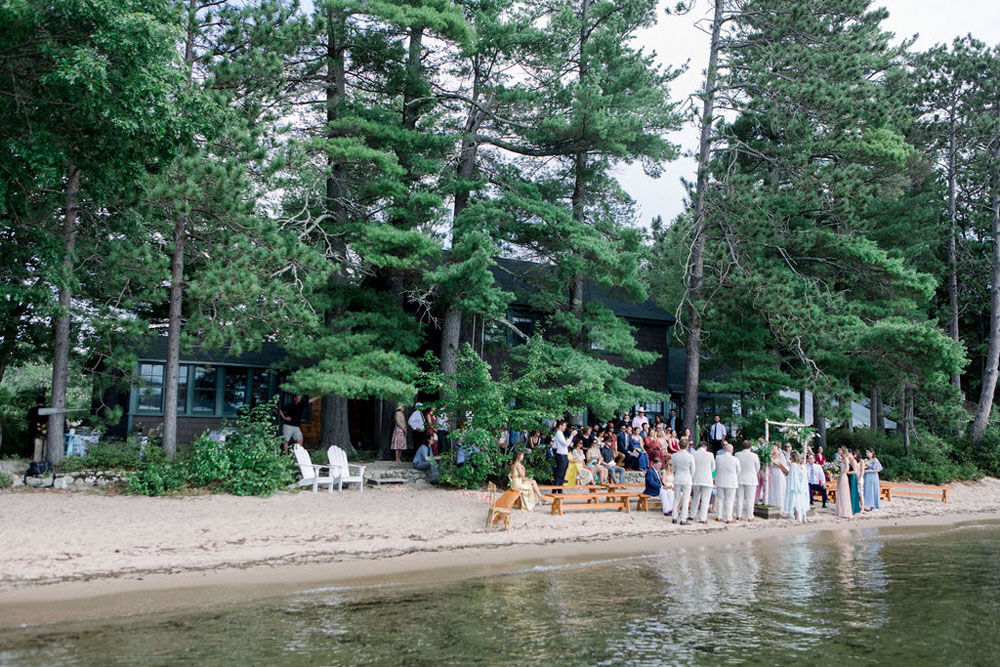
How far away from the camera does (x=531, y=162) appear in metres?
22.6

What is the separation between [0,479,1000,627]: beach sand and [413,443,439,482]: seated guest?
23.3 inches

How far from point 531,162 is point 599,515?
11.2 meters

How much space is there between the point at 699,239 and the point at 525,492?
12.9m

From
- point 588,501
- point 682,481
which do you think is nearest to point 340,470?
point 588,501

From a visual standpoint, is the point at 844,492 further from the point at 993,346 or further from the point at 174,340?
the point at 993,346

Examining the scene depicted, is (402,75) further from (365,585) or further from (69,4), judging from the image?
(365,585)

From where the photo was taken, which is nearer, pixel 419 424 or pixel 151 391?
pixel 419 424

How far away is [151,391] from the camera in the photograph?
22609 millimetres

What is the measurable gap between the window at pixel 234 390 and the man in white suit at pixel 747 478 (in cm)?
1491

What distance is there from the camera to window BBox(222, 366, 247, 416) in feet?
77.7

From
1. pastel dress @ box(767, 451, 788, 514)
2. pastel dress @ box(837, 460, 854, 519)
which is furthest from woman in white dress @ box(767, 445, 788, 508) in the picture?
pastel dress @ box(837, 460, 854, 519)

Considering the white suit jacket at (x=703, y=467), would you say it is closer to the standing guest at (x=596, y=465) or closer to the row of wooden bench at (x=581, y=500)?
the row of wooden bench at (x=581, y=500)

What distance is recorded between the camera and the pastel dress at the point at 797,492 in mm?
16219

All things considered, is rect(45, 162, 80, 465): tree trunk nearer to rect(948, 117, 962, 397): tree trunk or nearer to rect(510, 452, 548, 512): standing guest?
rect(510, 452, 548, 512): standing guest
